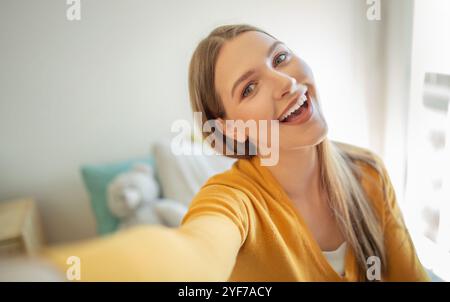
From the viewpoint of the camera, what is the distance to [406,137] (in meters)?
0.84

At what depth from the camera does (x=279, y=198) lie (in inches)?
29.1

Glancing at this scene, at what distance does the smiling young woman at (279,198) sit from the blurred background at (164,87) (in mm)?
45

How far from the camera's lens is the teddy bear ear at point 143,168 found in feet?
2.56

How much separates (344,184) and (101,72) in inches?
17.8

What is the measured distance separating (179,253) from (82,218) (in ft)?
0.80

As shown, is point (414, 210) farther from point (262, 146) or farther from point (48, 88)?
point (48, 88)

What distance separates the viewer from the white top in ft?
2.52
